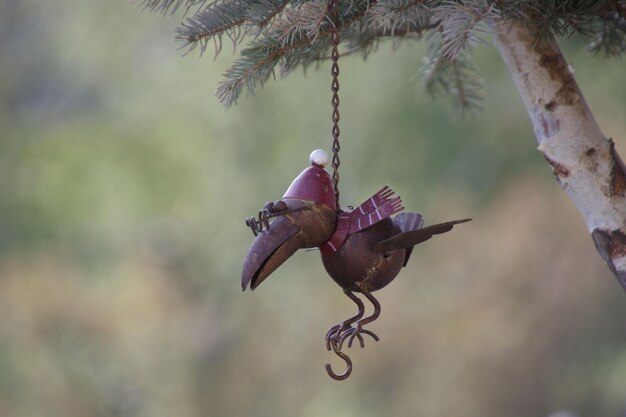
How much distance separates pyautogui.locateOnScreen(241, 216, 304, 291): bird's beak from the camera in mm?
685

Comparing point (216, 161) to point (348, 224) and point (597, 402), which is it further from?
point (348, 224)

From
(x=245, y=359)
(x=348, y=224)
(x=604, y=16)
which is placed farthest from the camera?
(x=245, y=359)

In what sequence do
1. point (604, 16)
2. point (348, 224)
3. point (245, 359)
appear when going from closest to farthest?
point (348, 224) → point (604, 16) → point (245, 359)

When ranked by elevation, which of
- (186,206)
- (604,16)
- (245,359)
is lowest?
(604,16)

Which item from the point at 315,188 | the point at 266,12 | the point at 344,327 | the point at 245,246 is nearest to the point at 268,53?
the point at 266,12

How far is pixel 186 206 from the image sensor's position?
2.38 metres

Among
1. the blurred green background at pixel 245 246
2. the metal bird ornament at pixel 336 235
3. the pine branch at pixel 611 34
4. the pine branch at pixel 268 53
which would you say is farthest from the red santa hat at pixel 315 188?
the blurred green background at pixel 245 246

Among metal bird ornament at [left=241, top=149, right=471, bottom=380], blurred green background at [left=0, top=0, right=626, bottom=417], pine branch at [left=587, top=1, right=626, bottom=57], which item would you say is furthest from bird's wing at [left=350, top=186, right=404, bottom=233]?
blurred green background at [left=0, top=0, right=626, bottom=417]

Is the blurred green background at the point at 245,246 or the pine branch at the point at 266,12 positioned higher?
the blurred green background at the point at 245,246

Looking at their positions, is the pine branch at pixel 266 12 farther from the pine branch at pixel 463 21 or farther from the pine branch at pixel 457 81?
the pine branch at pixel 457 81

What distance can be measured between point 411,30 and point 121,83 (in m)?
1.60

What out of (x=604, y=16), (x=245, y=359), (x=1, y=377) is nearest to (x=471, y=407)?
(x=245, y=359)

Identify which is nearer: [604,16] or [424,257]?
[604,16]

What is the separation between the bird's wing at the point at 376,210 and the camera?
27.6 inches
